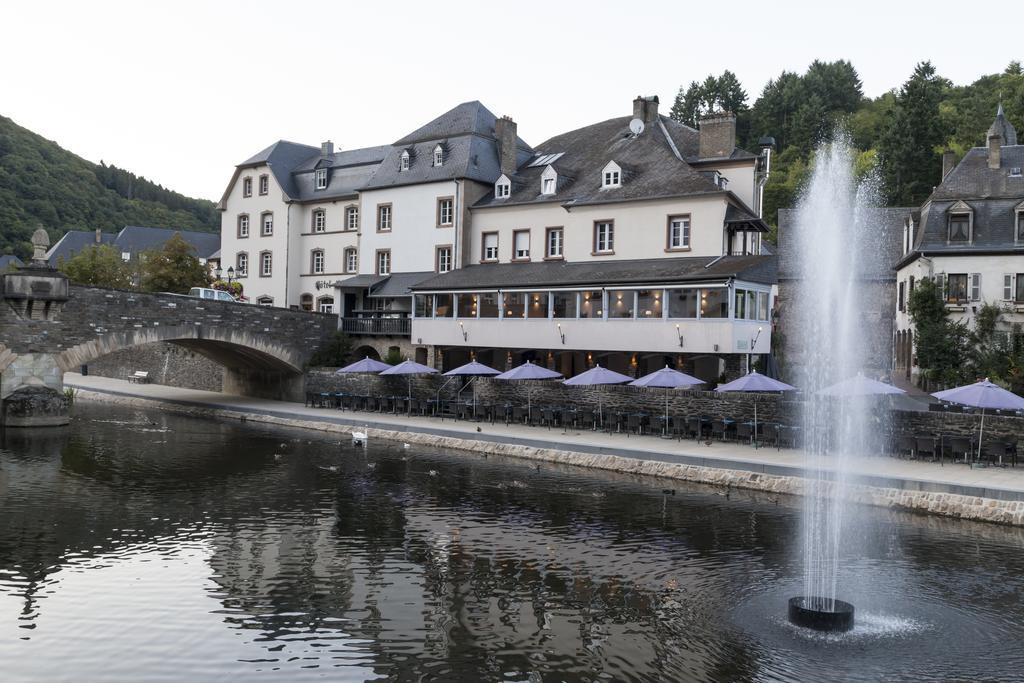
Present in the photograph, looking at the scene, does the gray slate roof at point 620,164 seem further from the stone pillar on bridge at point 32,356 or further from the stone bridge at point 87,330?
the stone pillar on bridge at point 32,356

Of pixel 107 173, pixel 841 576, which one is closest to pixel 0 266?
pixel 107 173

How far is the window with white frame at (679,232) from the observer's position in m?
37.5

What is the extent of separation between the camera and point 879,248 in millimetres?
53469

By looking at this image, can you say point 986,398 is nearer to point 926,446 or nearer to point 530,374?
point 926,446

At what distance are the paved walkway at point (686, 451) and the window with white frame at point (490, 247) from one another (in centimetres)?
1146

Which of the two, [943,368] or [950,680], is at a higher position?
[943,368]

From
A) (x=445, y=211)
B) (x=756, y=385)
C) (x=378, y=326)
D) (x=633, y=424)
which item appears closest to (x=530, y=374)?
(x=633, y=424)

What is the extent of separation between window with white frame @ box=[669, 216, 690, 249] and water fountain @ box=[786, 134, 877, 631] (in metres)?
5.56

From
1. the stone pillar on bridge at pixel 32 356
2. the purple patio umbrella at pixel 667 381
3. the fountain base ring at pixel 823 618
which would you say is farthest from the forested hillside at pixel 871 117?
the fountain base ring at pixel 823 618

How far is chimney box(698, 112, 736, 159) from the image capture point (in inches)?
1588

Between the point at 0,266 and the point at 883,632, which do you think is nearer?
the point at 883,632

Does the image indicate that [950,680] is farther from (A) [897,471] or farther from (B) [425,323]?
(B) [425,323]

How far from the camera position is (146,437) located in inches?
1293

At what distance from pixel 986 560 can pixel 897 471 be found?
633cm
